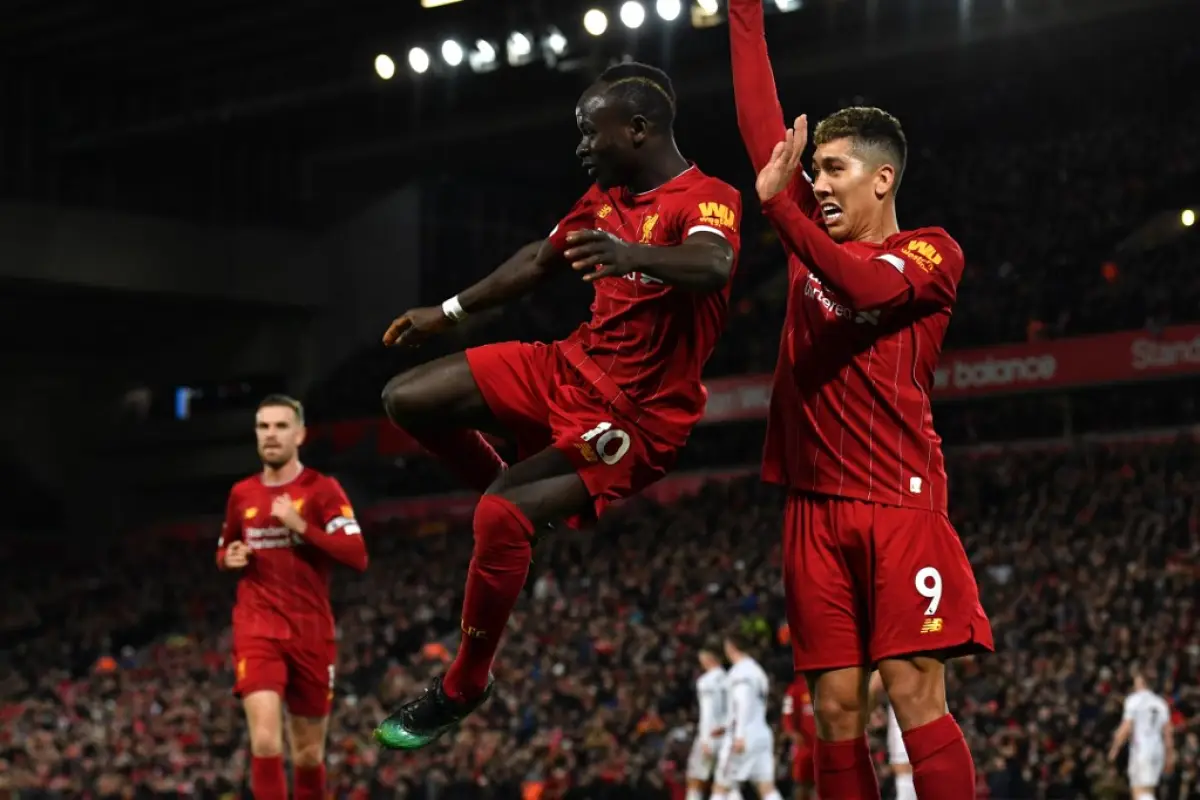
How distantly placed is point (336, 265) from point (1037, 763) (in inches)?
724

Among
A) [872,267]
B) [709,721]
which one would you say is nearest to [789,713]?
[709,721]

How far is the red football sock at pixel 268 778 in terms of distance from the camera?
863cm

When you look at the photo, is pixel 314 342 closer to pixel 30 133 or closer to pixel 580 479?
pixel 30 133

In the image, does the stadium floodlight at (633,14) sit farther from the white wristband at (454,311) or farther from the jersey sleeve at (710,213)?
the jersey sleeve at (710,213)

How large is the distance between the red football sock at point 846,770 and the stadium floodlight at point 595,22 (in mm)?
17425

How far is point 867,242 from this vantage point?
5.23 m

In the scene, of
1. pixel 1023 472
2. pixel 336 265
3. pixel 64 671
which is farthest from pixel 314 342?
pixel 1023 472

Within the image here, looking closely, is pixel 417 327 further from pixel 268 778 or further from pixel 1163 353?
pixel 1163 353

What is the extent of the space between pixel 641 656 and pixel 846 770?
13.3 m

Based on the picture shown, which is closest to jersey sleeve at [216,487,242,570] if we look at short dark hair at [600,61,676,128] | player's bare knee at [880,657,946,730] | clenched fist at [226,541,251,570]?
clenched fist at [226,541,251,570]

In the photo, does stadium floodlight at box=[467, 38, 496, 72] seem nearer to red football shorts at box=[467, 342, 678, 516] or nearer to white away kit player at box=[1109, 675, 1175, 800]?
white away kit player at box=[1109, 675, 1175, 800]

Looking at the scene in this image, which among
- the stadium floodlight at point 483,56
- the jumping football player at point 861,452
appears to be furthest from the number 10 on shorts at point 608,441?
the stadium floodlight at point 483,56

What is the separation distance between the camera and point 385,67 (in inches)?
945

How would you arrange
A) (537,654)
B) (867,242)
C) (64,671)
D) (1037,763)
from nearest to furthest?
(867,242) < (1037,763) < (537,654) < (64,671)
